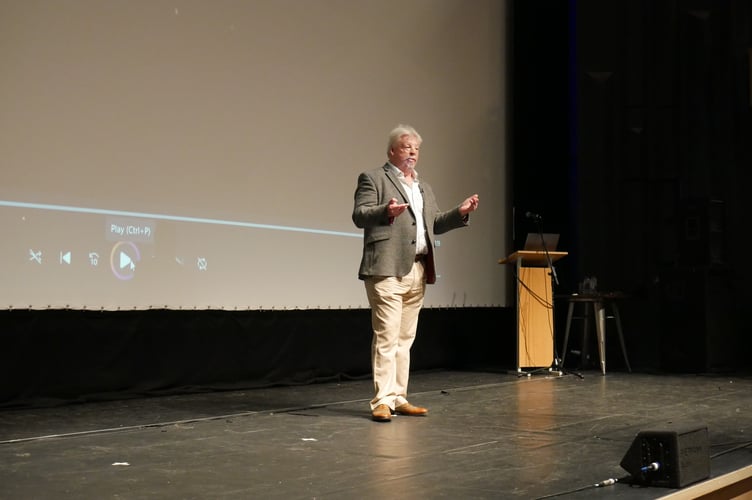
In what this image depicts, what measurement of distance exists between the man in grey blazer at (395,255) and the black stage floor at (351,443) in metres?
0.22

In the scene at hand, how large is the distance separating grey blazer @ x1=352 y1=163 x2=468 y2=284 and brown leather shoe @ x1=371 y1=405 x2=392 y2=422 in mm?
592

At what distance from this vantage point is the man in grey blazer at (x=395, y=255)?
399 centimetres

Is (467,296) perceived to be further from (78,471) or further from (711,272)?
(78,471)

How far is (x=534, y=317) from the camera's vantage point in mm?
6684

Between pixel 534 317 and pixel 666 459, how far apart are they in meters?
4.28

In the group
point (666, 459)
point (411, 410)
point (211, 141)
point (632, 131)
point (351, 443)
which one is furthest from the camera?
point (632, 131)

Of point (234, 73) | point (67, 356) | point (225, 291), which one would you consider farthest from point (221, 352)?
point (234, 73)

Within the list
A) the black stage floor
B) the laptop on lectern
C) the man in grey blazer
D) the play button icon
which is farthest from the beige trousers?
the laptop on lectern

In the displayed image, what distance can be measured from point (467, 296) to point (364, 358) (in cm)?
128

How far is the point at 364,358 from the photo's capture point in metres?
6.34

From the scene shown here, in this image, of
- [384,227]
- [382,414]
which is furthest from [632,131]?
[382,414]

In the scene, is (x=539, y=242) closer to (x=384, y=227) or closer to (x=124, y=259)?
(x=384, y=227)

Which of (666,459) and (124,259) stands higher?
(124,259)

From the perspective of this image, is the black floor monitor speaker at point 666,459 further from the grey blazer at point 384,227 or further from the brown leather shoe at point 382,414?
the grey blazer at point 384,227
